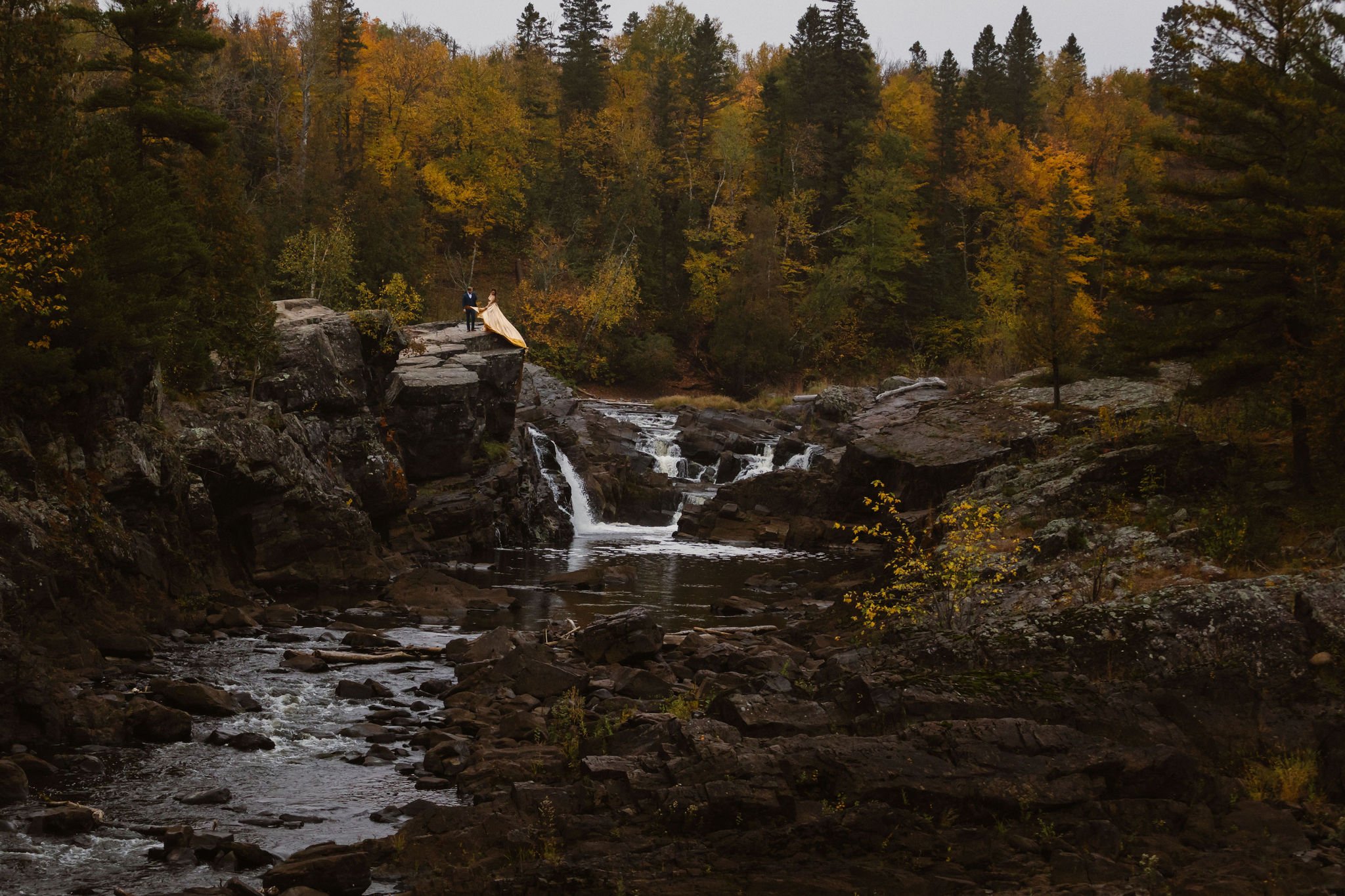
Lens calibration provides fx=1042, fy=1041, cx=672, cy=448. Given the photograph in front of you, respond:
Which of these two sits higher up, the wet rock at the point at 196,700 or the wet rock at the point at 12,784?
the wet rock at the point at 12,784

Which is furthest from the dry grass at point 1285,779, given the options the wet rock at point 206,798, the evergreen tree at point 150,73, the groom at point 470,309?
the groom at point 470,309

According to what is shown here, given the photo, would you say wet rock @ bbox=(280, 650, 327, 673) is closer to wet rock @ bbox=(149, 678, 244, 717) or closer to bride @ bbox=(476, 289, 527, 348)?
wet rock @ bbox=(149, 678, 244, 717)

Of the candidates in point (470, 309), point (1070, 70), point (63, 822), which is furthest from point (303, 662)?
point (1070, 70)

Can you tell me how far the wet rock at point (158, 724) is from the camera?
1468cm

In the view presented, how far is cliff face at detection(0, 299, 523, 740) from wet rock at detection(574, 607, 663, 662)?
8377mm

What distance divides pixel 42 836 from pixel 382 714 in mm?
5691

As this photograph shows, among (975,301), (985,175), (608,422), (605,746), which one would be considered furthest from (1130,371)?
(985,175)

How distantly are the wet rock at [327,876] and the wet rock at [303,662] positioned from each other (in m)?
8.81

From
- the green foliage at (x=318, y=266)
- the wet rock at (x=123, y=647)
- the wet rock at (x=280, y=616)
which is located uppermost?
the green foliage at (x=318, y=266)

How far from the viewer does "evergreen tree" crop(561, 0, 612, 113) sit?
78.9 m

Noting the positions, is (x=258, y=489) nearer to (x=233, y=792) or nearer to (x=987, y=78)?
(x=233, y=792)

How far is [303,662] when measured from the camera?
62.6 ft

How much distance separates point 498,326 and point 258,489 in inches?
663

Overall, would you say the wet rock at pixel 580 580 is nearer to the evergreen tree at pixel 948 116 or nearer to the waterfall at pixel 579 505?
the waterfall at pixel 579 505
